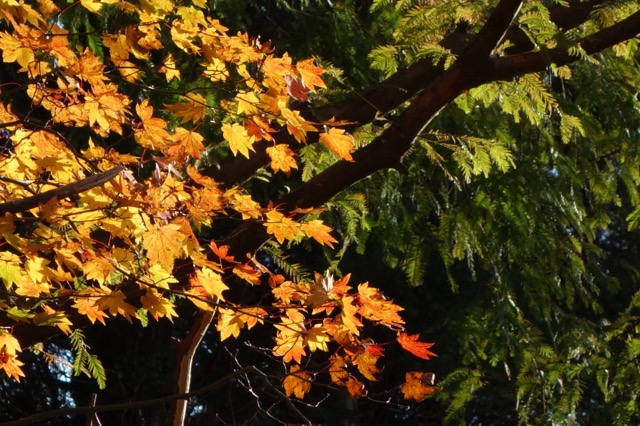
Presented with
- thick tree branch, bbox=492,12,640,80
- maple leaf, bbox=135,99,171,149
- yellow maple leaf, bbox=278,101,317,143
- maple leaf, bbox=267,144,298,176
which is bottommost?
maple leaf, bbox=267,144,298,176

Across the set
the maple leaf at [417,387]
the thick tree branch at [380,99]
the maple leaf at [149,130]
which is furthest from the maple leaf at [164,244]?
the thick tree branch at [380,99]

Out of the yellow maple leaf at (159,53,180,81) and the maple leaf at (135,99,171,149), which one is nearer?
the maple leaf at (135,99,171,149)

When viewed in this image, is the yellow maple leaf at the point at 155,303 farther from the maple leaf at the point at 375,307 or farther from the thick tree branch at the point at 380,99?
the thick tree branch at the point at 380,99

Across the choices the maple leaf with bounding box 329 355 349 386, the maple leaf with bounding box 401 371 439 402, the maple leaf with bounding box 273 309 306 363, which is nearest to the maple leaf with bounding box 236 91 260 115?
the maple leaf with bounding box 273 309 306 363

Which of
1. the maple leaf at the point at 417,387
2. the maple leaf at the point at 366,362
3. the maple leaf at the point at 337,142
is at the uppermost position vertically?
the maple leaf at the point at 337,142

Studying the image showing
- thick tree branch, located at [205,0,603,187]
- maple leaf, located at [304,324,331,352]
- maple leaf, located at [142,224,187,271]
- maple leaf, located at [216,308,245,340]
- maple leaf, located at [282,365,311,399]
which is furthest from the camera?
thick tree branch, located at [205,0,603,187]

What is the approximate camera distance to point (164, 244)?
173 centimetres

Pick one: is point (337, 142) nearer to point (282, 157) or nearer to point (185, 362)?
point (282, 157)

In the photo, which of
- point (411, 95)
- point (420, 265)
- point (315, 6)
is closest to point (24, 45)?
point (411, 95)

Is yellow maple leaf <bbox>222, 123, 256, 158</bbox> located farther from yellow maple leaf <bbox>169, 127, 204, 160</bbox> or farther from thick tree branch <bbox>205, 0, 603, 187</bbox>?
thick tree branch <bbox>205, 0, 603, 187</bbox>

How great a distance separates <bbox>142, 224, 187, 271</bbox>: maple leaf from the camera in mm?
1727

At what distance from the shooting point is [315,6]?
4473mm

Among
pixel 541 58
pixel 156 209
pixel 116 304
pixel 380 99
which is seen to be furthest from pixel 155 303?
pixel 380 99

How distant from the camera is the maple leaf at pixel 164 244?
1.73 meters
